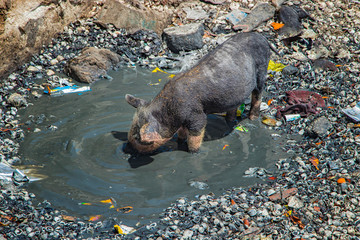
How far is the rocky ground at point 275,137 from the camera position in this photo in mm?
5648

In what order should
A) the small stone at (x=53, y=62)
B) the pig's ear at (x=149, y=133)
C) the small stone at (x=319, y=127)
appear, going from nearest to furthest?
1. the pig's ear at (x=149, y=133)
2. the small stone at (x=319, y=127)
3. the small stone at (x=53, y=62)

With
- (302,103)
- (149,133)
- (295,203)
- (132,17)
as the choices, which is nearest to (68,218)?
(149,133)

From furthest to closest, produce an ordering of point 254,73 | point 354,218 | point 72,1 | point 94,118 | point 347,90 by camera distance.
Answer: point 72,1, point 347,90, point 94,118, point 254,73, point 354,218

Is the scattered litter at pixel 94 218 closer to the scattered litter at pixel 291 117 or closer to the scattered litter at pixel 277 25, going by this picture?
the scattered litter at pixel 291 117

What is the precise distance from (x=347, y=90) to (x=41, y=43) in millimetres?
8520

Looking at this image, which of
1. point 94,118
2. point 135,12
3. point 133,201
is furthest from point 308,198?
point 135,12

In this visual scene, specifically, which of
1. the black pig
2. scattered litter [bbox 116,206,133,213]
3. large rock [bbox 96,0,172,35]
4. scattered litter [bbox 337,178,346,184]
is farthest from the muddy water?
large rock [bbox 96,0,172,35]

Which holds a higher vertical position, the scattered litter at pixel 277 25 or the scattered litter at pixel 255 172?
the scattered litter at pixel 277 25

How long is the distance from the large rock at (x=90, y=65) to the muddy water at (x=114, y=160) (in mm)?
924

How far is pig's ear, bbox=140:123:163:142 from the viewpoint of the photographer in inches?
270

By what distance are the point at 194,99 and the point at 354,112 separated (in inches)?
145

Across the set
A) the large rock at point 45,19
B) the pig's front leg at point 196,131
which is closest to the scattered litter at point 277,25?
the large rock at point 45,19

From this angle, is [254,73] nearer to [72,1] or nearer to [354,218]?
[354,218]

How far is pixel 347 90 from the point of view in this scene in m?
9.08
